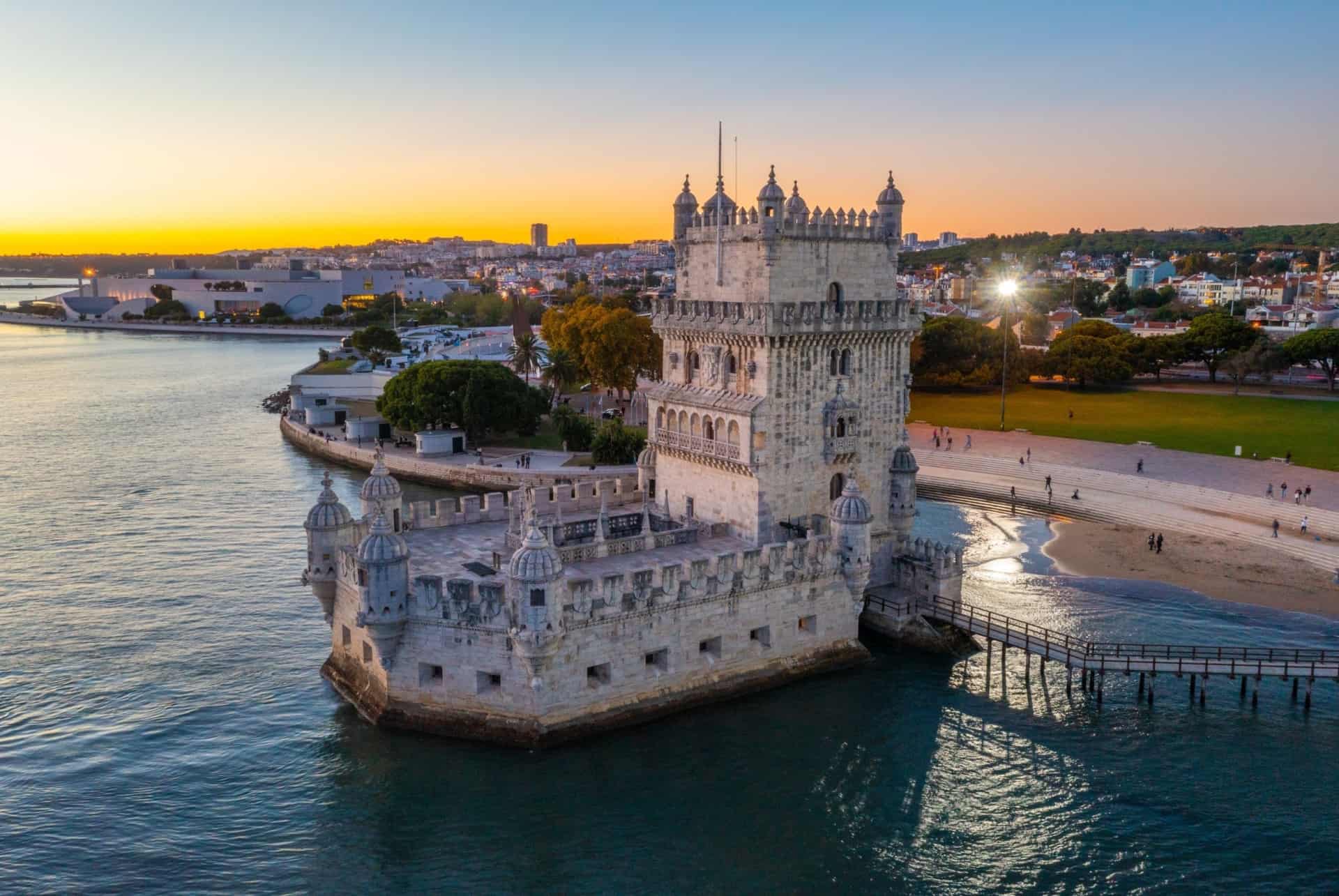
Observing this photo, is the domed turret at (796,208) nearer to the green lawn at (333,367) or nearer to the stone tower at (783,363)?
the stone tower at (783,363)

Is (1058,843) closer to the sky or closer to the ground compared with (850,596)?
closer to the ground

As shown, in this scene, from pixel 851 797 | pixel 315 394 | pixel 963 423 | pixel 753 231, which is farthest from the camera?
pixel 315 394

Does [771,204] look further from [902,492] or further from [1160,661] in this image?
[1160,661]

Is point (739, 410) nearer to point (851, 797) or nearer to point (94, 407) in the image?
point (851, 797)

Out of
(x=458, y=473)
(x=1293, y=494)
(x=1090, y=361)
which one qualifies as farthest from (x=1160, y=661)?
(x=1090, y=361)

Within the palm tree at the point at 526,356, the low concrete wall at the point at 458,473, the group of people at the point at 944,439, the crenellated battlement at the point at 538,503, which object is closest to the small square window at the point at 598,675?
the crenellated battlement at the point at 538,503

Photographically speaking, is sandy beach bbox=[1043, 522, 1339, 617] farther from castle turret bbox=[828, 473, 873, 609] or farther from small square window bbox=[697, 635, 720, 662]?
small square window bbox=[697, 635, 720, 662]

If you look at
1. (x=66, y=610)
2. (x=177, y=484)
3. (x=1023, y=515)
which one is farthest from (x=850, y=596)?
(x=177, y=484)

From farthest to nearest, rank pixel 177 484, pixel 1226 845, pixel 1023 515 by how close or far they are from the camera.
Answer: pixel 177 484
pixel 1023 515
pixel 1226 845
